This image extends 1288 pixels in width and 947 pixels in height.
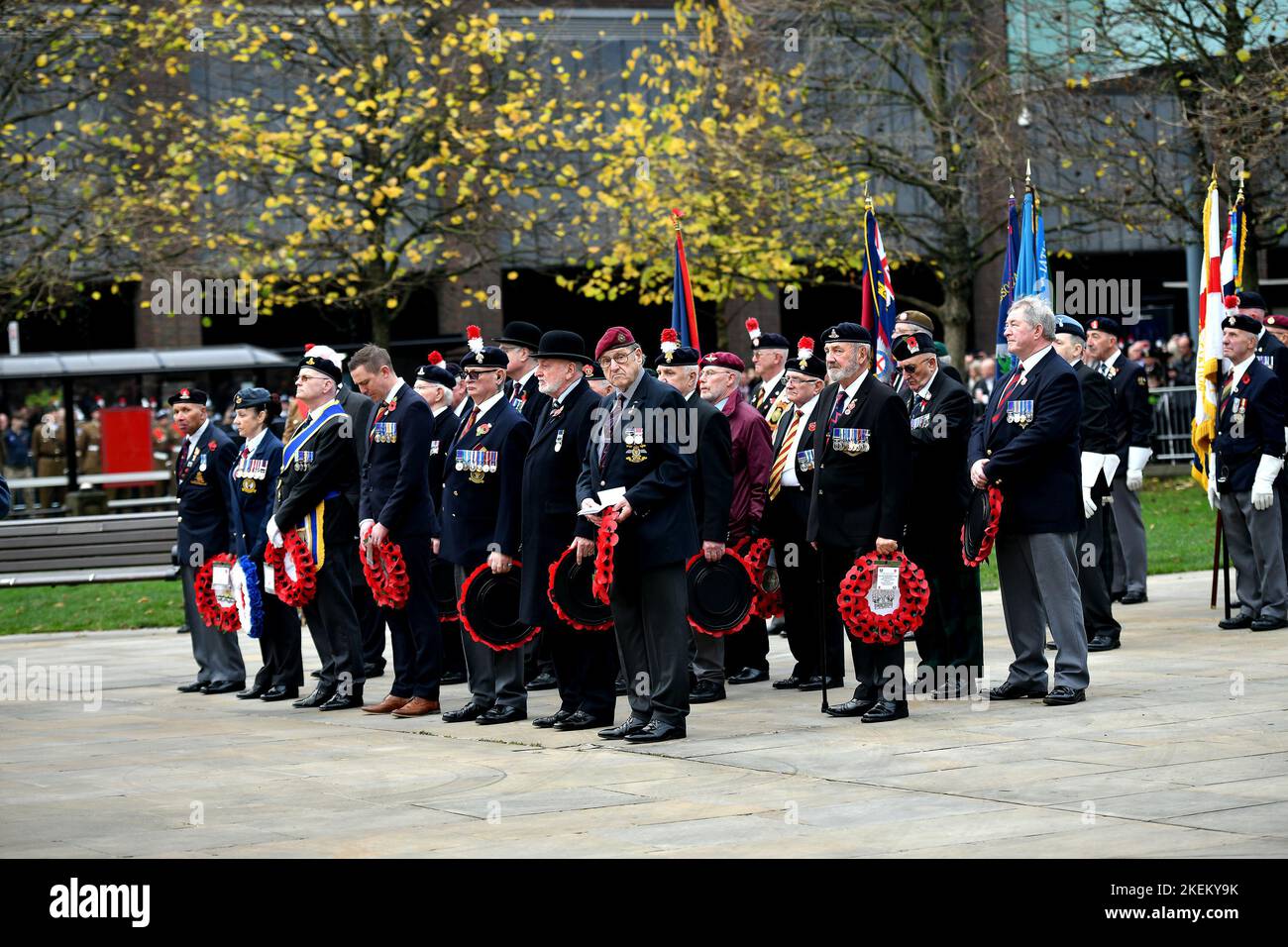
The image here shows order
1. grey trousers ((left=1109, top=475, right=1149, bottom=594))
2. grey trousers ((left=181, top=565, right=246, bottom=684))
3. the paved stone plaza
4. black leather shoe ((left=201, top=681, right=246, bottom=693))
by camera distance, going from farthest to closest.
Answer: grey trousers ((left=1109, top=475, right=1149, bottom=594))
grey trousers ((left=181, top=565, right=246, bottom=684))
black leather shoe ((left=201, top=681, right=246, bottom=693))
the paved stone plaza

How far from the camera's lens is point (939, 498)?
36.4 feet

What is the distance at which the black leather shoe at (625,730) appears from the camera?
1004 centimetres

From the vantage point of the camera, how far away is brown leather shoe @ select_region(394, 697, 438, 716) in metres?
11.5

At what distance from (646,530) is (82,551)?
13.8 meters

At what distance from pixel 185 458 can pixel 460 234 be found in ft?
57.8

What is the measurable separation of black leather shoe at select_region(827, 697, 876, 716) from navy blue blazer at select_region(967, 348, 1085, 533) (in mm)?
1284

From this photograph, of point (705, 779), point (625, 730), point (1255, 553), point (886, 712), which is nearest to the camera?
point (705, 779)

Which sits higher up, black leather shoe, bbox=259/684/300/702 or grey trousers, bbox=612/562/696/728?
grey trousers, bbox=612/562/696/728

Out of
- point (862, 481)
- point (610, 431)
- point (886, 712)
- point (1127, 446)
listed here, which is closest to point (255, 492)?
point (610, 431)

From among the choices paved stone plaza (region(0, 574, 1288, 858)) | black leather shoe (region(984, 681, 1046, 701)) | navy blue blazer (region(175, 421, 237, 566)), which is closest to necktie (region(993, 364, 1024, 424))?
black leather shoe (region(984, 681, 1046, 701))

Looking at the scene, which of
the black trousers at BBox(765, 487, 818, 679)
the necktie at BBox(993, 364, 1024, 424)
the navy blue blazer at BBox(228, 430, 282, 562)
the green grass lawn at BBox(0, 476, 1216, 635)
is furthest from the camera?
the green grass lawn at BBox(0, 476, 1216, 635)

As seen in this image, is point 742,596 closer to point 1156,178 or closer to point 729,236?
point 1156,178

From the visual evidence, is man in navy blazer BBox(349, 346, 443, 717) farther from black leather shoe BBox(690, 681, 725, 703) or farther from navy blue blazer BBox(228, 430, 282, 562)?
black leather shoe BBox(690, 681, 725, 703)

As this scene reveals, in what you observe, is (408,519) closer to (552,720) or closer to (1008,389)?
(552,720)
